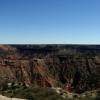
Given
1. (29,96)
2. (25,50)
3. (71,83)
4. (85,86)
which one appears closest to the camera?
(29,96)

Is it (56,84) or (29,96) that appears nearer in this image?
(29,96)

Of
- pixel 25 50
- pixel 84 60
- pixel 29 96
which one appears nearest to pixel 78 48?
pixel 25 50

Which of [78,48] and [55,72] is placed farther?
[78,48]

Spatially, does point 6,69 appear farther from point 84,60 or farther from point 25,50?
point 25,50

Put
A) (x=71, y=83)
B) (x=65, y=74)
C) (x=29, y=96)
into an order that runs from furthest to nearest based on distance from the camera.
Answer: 1. (x=65, y=74)
2. (x=71, y=83)
3. (x=29, y=96)

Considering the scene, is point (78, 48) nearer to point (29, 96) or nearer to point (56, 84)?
point (56, 84)

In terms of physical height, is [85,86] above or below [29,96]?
below

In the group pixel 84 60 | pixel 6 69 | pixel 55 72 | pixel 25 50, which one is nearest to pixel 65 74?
pixel 55 72

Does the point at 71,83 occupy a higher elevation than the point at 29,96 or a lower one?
lower

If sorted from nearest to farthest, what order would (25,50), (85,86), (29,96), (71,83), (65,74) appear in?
1. (29,96)
2. (85,86)
3. (71,83)
4. (65,74)
5. (25,50)
